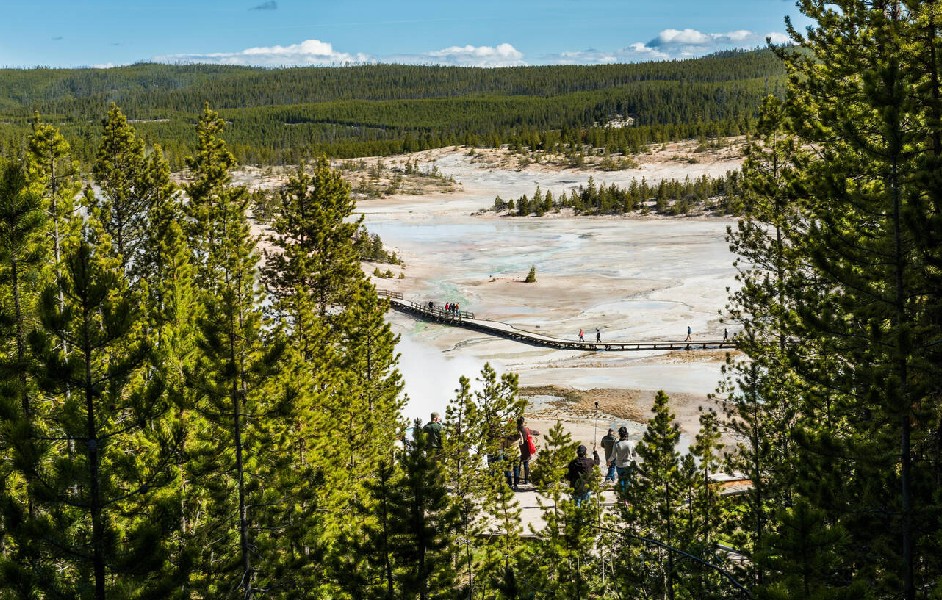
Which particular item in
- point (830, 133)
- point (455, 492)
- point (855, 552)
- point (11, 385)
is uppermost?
point (830, 133)

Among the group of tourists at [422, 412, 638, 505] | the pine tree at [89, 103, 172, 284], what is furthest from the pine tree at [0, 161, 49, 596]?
the pine tree at [89, 103, 172, 284]

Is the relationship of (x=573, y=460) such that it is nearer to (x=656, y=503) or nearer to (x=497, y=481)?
(x=497, y=481)

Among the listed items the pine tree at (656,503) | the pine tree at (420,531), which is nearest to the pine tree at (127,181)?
the pine tree at (420,531)

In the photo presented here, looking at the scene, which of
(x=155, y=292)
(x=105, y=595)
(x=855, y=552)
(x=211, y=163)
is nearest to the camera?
(x=855, y=552)

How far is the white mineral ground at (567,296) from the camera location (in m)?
31.4

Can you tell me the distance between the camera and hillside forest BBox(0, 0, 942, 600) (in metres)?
8.30

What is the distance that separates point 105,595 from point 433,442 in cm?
723

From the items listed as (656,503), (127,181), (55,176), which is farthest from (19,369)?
(127,181)

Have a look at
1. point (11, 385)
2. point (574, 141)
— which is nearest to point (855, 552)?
point (11, 385)

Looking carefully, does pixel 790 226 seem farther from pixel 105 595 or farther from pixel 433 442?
pixel 105 595

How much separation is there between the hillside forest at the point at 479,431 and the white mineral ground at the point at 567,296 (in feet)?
11.8

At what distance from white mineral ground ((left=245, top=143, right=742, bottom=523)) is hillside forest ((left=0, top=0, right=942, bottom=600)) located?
3.61 metres

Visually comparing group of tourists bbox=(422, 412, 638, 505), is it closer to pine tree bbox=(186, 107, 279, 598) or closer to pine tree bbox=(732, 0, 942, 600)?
pine tree bbox=(186, 107, 279, 598)

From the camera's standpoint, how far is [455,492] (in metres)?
15.4
